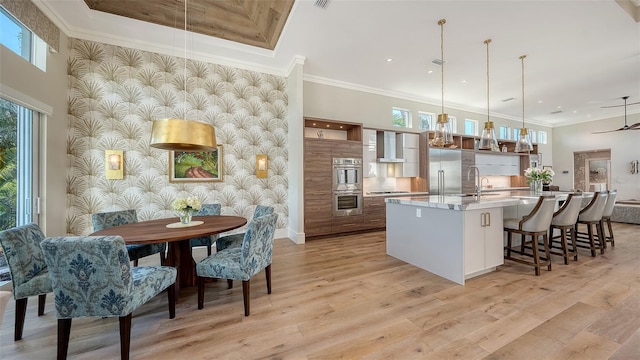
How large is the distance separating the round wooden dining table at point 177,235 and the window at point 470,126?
Result: 769 cm

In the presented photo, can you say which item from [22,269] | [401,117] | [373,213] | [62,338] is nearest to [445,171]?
[401,117]

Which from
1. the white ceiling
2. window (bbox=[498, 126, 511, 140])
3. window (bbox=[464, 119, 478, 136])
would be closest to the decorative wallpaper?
the white ceiling

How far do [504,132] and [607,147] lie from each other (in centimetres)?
339

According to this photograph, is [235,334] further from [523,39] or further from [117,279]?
[523,39]

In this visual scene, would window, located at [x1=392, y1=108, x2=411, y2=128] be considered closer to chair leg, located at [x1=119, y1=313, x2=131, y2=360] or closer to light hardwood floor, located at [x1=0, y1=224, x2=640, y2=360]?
light hardwood floor, located at [x1=0, y1=224, x2=640, y2=360]

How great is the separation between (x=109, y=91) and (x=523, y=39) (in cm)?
659

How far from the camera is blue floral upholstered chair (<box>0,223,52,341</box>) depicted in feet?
5.77

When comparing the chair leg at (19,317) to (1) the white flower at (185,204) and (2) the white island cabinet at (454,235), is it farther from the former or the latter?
(2) the white island cabinet at (454,235)

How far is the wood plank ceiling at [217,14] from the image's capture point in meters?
3.26

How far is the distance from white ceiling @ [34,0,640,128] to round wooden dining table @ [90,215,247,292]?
2.95 metres

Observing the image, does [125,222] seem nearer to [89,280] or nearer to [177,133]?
[177,133]

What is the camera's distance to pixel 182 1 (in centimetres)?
326

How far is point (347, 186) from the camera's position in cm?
504

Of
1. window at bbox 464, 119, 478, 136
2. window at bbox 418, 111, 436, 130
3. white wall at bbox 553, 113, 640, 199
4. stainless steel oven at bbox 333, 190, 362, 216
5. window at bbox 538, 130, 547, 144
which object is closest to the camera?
stainless steel oven at bbox 333, 190, 362, 216
